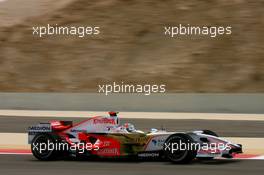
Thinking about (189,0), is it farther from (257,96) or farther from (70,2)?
(257,96)

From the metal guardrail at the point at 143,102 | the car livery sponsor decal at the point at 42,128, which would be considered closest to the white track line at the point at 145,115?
the metal guardrail at the point at 143,102

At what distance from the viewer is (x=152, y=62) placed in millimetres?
40281

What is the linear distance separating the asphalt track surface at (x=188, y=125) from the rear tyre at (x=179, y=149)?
7.44m

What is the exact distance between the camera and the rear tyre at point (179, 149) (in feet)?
38.4

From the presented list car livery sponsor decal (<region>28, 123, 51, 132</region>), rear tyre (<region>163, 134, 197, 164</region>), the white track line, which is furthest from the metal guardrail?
rear tyre (<region>163, 134, 197, 164</region>)

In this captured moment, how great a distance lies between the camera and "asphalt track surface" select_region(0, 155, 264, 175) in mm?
11102

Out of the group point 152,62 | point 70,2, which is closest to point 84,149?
point 152,62

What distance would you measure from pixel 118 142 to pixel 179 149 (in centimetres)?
128

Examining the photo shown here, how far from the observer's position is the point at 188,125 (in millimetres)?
22141

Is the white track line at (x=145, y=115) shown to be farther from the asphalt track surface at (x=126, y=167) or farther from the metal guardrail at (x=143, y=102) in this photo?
the asphalt track surface at (x=126, y=167)

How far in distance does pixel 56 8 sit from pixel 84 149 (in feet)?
116

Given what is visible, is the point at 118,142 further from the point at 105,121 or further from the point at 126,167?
the point at 126,167

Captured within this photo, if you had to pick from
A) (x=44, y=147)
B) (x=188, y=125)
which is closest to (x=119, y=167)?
(x=44, y=147)

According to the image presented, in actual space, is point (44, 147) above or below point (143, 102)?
below
